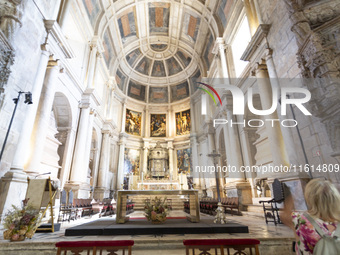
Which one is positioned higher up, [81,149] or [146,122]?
[146,122]

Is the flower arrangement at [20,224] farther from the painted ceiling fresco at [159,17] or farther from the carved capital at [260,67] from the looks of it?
the painted ceiling fresco at [159,17]

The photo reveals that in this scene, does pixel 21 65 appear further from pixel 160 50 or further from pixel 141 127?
pixel 160 50

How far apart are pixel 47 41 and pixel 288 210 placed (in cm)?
1053

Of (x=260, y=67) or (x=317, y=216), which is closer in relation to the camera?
(x=317, y=216)

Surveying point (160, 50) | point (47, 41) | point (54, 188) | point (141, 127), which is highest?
point (160, 50)

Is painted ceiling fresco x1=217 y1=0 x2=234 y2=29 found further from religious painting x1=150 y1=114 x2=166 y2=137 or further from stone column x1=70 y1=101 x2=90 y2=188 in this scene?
religious painting x1=150 y1=114 x2=166 y2=137

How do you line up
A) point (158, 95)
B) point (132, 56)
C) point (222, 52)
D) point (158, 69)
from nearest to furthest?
point (222, 52)
point (132, 56)
point (158, 69)
point (158, 95)

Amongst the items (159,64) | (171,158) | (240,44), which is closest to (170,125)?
(171,158)

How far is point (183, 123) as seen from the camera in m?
22.7

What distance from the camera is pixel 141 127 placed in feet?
75.7

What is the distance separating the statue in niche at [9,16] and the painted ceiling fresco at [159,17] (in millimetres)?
15028

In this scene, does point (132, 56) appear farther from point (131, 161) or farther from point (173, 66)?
point (131, 161)

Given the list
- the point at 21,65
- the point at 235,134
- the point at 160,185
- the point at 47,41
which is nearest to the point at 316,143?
the point at 235,134

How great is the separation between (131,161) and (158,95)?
935 centimetres
